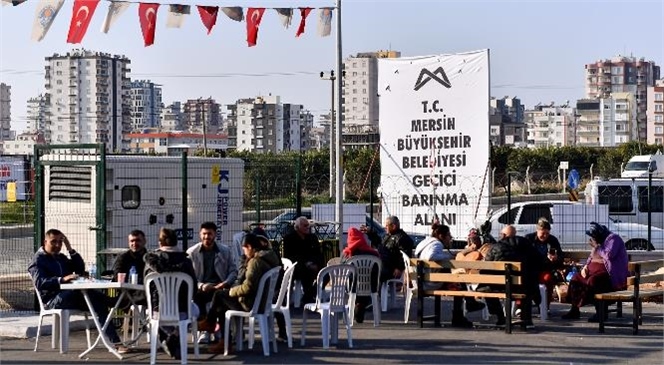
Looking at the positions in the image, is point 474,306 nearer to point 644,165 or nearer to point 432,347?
point 432,347

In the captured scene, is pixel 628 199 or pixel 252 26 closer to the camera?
pixel 252 26

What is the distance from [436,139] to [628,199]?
12.2m

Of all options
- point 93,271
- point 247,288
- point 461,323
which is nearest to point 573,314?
point 461,323

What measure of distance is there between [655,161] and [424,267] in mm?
37806

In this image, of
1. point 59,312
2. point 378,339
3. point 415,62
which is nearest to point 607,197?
point 415,62

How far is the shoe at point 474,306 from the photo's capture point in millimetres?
15445

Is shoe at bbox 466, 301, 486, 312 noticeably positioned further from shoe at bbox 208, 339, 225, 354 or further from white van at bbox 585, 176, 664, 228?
white van at bbox 585, 176, 664, 228

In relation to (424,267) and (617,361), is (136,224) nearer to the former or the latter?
(424,267)

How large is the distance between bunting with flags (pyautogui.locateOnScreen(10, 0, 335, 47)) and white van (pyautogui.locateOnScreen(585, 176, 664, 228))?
12362 mm

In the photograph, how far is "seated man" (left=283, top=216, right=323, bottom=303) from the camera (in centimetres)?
1579

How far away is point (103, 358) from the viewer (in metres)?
12.3

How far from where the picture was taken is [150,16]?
1822cm

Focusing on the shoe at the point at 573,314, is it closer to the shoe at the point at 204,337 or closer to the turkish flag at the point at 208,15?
the shoe at the point at 204,337

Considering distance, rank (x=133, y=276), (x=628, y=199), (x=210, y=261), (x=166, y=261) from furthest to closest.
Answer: (x=628, y=199), (x=210, y=261), (x=133, y=276), (x=166, y=261)
